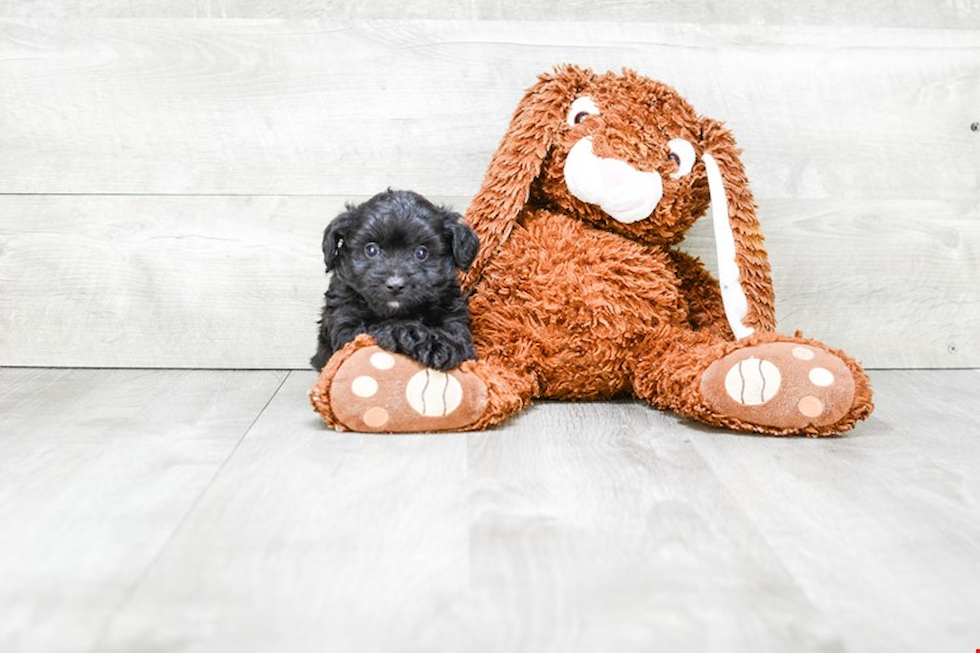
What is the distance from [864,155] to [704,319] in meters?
0.56

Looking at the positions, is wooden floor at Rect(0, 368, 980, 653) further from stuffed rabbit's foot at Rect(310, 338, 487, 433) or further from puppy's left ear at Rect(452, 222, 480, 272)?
puppy's left ear at Rect(452, 222, 480, 272)

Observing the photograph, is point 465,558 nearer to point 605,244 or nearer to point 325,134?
point 605,244

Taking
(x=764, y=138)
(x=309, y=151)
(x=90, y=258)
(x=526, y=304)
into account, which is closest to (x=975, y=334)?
(x=764, y=138)

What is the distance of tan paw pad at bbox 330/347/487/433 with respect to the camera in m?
1.53

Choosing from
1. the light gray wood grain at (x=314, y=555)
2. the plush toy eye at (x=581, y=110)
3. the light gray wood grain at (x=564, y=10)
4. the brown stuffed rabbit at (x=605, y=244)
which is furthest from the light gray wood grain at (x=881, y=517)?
the light gray wood grain at (x=564, y=10)

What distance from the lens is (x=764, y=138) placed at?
2.07 m

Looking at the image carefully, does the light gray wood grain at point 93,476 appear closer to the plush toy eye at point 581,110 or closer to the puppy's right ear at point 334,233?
the puppy's right ear at point 334,233

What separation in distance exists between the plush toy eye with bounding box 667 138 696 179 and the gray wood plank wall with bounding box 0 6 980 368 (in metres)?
0.32

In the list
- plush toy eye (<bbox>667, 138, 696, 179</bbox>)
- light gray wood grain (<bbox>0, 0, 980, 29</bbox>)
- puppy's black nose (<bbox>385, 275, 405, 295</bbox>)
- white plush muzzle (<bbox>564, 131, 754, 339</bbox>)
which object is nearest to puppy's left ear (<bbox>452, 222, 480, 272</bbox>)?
puppy's black nose (<bbox>385, 275, 405, 295</bbox>)

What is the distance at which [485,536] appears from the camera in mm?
1112

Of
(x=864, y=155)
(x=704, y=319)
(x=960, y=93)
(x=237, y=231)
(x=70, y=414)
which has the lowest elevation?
(x=70, y=414)

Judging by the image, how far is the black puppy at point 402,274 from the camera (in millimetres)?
1564

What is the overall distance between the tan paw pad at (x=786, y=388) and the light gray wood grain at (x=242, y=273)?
21.9 inches

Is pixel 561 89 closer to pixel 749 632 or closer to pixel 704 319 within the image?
pixel 704 319
